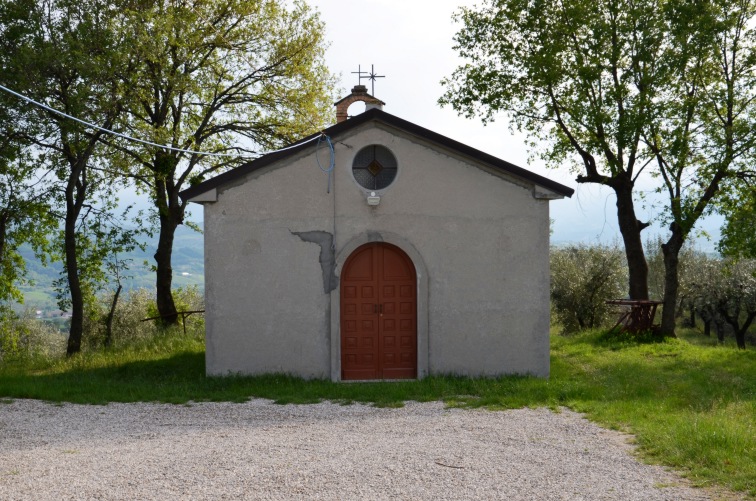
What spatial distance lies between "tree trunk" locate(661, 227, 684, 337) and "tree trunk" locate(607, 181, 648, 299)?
28.5 inches

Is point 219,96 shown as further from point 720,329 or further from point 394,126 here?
point 720,329

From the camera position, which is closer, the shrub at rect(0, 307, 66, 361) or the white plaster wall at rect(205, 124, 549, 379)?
the white plaster wall at rect(205, 124, 549, 379)

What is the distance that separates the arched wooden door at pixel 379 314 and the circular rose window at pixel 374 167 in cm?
113

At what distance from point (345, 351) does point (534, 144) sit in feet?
40.7

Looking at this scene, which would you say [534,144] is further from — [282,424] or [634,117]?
[282,424]

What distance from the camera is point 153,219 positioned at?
23.7 metres

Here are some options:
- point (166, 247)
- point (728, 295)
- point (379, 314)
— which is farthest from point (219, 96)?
point (728, 295)

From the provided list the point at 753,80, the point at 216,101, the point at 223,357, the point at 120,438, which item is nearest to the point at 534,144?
the point at 753,80

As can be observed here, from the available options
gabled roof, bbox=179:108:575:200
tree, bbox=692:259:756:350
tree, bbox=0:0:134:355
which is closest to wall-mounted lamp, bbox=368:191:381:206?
gabled roof, bbox=179:108:575:200

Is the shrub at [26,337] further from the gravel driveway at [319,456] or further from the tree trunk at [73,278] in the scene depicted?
the gravel driveway at [319,456]

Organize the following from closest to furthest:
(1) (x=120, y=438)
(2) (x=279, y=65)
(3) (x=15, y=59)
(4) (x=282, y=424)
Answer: (1) (x=120, y=438), (4) (x=282, y=424), (3) (x=15, y=59), (2) (x=279, y=65)

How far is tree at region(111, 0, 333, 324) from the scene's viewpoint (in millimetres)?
22125

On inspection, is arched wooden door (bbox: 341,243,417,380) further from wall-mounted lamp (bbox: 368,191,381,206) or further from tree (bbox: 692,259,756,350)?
tree (bbox: 692,259,756,350)

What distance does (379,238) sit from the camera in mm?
13914
